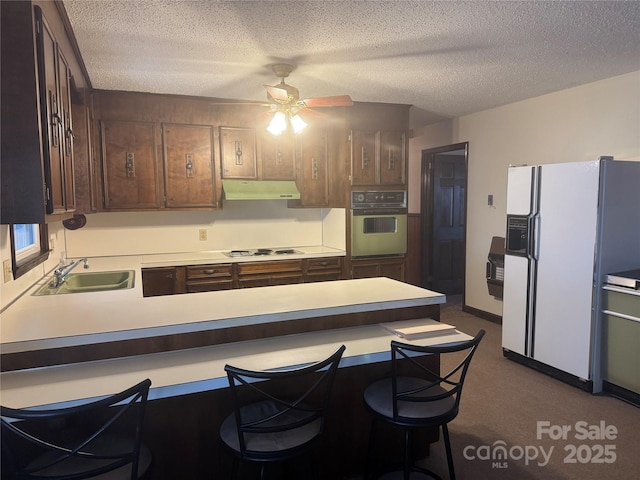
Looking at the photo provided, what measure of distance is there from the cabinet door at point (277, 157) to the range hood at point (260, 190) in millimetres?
67

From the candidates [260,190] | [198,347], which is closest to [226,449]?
[198,347]

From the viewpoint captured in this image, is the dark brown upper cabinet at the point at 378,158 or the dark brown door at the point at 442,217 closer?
→ the dark brown upper cabinet at the point at 378,158

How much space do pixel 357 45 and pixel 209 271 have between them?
2.41 metres

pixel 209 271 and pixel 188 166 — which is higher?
pixel 188 166

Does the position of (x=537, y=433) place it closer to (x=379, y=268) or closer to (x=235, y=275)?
(x=379, y=268)

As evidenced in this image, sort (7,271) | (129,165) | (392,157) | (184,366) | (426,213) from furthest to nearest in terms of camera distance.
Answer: (426,213) → (392,157) → (129,165) → (7,271) → (184,366)

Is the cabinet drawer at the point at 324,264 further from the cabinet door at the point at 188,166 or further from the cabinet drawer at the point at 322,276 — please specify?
the cabinet door at the point at 188,166

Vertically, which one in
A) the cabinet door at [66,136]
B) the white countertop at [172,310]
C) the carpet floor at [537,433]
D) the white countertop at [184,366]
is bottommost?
the carpet floor at [537,433]

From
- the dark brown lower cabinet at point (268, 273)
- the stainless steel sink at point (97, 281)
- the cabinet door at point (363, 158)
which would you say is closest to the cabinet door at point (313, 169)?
the cabinet door at point (363, 158)

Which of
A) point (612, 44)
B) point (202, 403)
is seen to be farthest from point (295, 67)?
point (202, 403)

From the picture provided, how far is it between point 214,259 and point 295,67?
6.37ft

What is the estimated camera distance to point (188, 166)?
4184mm

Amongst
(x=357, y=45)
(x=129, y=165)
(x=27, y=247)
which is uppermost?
(x=357, y=45)

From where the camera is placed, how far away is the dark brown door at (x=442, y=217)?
592 cm
